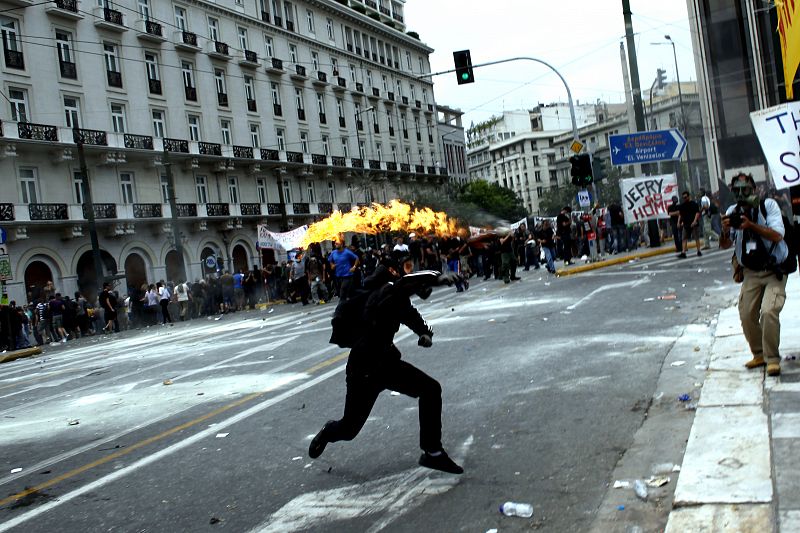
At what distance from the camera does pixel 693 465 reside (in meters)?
4.75

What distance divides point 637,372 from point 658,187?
54.7ft

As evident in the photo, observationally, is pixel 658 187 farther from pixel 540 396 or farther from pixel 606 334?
pixel 540 396

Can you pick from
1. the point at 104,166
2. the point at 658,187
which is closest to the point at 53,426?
the point at 658,187

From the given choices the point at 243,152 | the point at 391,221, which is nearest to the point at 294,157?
the point at 243,152

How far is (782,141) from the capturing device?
6.75m

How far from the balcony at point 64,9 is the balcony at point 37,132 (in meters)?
5.52

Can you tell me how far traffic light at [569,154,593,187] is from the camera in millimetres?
22297

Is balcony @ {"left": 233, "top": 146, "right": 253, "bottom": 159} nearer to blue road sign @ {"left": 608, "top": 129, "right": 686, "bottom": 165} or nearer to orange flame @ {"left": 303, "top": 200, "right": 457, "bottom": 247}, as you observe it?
orange flame @ {"left": 303, "top": 200, "right": 457, "bottom": 247}

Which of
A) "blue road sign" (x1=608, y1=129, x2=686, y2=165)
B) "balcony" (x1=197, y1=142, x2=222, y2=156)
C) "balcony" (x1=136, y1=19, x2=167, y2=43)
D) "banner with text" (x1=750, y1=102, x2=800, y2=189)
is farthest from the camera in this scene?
"balcony" (x1=197, y1=142, x2=222, y2=156)

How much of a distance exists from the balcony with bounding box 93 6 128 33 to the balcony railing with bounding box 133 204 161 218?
906cm

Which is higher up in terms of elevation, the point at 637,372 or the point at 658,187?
the point at 658,187

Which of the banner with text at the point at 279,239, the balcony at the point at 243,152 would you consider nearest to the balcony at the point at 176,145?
the balcony at the point at 243,152

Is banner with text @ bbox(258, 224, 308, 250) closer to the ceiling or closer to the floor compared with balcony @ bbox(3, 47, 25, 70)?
closer to the floor

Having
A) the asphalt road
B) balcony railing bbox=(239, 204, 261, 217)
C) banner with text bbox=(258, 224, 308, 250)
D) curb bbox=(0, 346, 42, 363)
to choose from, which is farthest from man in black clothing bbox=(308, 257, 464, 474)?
balcony railing bbox=(239, 204, 261, 217)
